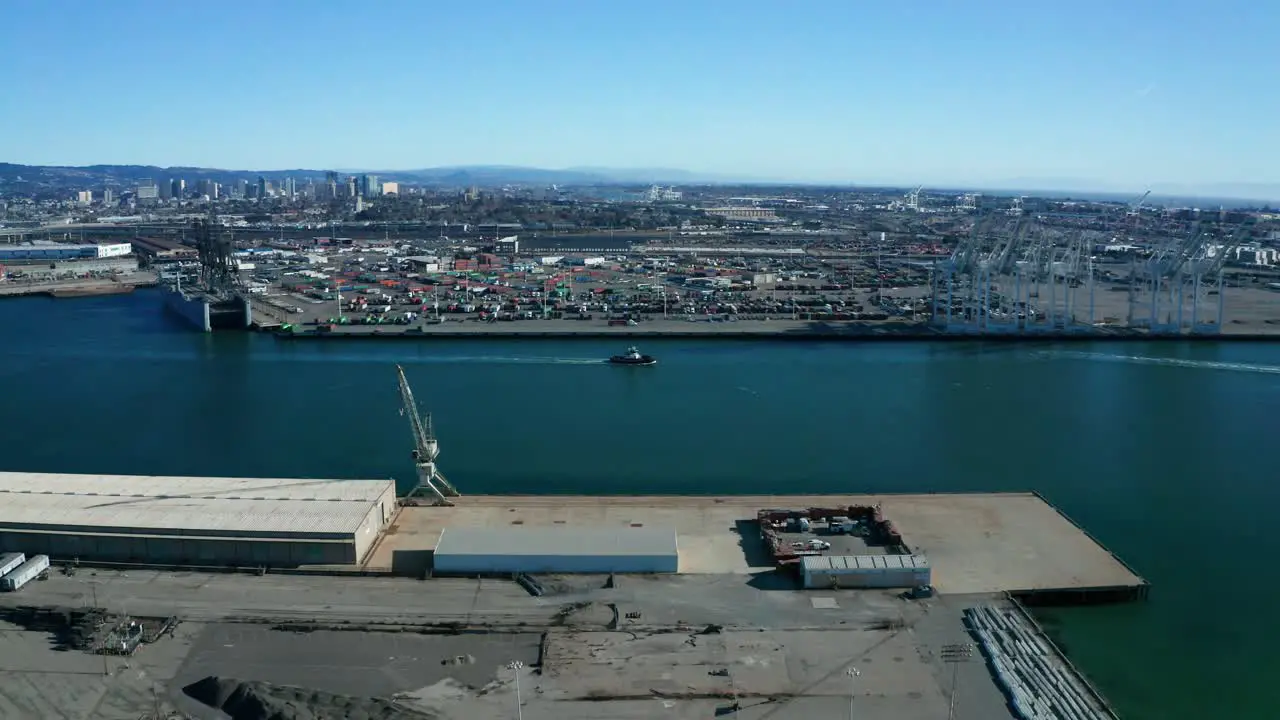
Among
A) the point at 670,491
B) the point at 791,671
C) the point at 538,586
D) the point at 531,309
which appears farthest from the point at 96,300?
the point at 791,671

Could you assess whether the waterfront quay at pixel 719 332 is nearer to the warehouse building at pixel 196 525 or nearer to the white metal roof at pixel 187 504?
the white metal roof at pixel 187 504

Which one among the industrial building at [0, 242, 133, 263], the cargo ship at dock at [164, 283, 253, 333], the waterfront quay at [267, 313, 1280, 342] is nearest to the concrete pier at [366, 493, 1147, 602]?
the waterfront quay at [267, 313, 1280, 342]

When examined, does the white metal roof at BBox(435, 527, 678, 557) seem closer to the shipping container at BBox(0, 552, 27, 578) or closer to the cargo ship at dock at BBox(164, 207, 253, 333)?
the shipping container at BBox(0, 552, 27, 578)

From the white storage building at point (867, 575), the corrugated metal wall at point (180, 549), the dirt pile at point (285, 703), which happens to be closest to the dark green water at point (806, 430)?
the white storage building at point (867, 575)

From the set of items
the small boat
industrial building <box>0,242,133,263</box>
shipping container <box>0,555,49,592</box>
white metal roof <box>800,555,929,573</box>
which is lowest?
shipping container <box>0,555,49,592</box>

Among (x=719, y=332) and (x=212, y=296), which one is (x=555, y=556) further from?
(x=212, y=296)

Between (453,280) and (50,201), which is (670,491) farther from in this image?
(50,201)
